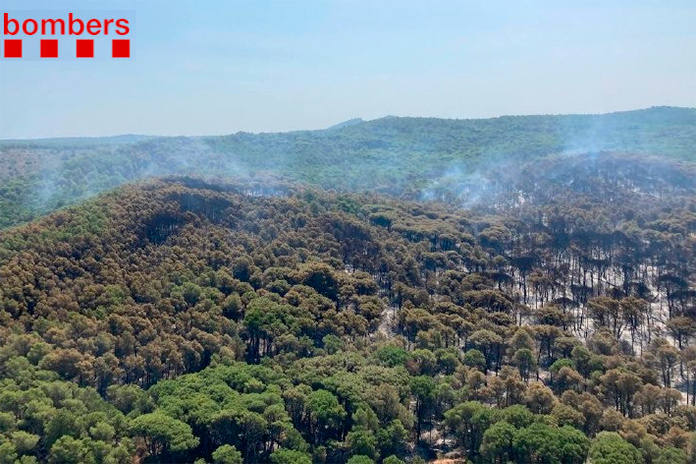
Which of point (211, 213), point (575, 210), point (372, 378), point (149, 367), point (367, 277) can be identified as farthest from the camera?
point (575, 210)

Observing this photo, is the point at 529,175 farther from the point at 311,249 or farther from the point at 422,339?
the point at 422,339

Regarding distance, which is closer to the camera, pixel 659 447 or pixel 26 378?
pixel 659 447

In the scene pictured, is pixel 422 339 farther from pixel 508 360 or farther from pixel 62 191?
pixel 62 191

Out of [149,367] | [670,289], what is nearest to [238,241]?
[149,367]

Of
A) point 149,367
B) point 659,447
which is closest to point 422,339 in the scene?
point 659,447

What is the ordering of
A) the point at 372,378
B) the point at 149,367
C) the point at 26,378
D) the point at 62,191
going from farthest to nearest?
the point at 62,191 → the point at 149,367 → the point at 372,378 → the point at 26,378

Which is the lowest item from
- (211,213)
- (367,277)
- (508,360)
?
(508,360)

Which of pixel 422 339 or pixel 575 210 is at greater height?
pixel 575 210
